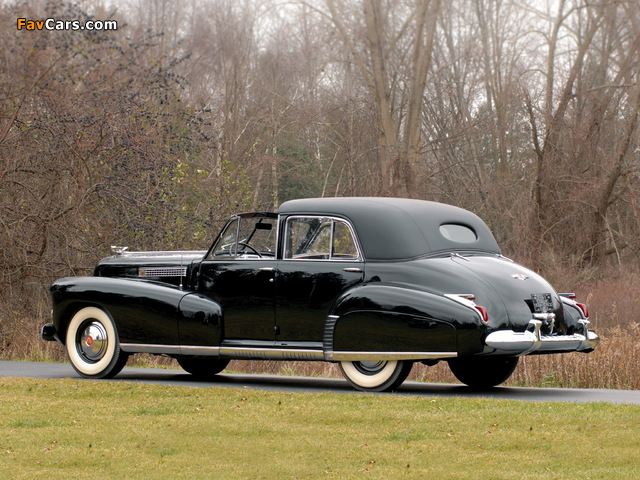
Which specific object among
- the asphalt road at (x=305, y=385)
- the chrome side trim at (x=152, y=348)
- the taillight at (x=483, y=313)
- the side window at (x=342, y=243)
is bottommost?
the asphalt road at (x=305, y=385)

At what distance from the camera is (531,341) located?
11.1 m

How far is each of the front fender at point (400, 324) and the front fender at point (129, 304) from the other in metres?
2.27

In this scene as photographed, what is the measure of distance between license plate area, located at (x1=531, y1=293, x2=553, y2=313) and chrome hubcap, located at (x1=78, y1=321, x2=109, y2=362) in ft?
17.4

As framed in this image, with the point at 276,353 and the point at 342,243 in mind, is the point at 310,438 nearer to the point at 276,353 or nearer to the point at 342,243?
the point at 276,353

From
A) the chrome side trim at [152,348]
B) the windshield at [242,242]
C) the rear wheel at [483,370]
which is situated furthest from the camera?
the chrome side trim at [152,348]

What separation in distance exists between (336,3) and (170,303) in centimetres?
2443

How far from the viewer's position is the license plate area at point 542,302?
11.4 metres

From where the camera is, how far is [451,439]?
27.5ft

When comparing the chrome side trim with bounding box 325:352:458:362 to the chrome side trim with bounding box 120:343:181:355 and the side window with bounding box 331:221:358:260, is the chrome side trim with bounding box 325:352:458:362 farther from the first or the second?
the chrome side trim with bounding box 120:343:181:355

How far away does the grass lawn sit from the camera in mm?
7312

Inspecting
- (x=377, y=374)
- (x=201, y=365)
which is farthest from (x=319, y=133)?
(x=377, y=374)

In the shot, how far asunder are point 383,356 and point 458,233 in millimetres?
1832

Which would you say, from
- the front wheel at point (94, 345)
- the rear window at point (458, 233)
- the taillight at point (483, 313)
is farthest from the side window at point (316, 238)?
the front wheel at point (94, 345)

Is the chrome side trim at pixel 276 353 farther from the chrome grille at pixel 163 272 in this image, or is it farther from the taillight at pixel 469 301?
the chrome grille at pixel 163 272
